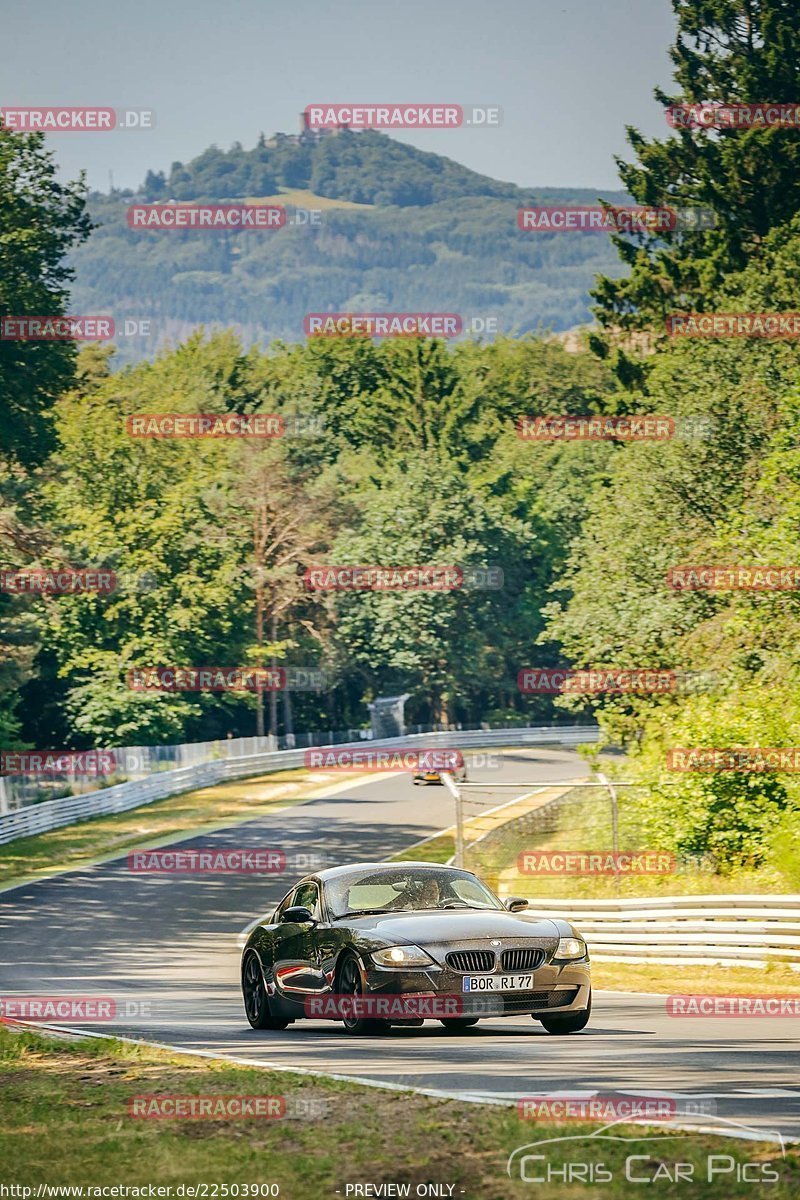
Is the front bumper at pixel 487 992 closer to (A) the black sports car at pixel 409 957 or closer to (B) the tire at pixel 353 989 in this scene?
(A) the black sports car at pixel 409 957

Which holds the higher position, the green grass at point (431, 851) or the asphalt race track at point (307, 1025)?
the asphalt race track at point (307, 1025)

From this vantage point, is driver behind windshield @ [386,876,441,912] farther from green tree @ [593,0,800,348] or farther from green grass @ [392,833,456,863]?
green tree @ [593,0,800,348]

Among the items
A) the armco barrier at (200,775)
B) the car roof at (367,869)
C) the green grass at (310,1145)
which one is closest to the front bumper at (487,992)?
the car roof at (367,869)

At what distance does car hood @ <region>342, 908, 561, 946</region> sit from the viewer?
1229 centimetres

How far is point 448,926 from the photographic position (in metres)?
12.5

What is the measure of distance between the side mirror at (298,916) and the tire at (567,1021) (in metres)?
1.95

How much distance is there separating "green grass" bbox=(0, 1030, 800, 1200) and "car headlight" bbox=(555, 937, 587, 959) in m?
3.02

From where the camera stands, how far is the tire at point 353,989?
1255 cm

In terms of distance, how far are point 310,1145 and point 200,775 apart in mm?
54239

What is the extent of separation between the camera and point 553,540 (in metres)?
100

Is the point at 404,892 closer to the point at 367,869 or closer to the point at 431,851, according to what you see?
Answer: the point at 367,869

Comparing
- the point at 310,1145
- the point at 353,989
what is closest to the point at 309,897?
the point at 353,989

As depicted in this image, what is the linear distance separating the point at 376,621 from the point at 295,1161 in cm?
7930

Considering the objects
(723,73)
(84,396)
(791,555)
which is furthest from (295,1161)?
(84,396)
